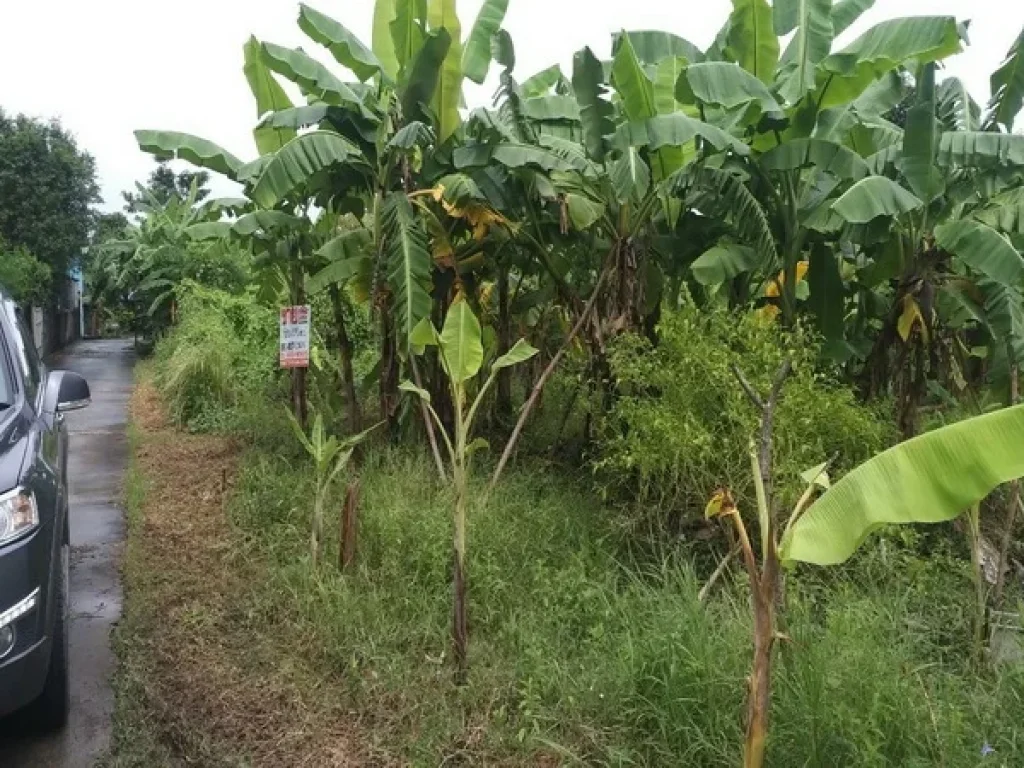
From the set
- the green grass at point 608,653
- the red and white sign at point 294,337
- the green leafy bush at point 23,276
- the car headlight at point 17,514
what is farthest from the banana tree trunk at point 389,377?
the green leafy bush at point 23,276

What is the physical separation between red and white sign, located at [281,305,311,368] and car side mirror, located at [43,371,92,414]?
7.12ft

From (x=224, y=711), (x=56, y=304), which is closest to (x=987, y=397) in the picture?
(x=224, y=711)

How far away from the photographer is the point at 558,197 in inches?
243

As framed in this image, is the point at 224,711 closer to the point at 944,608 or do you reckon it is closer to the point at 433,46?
the point at 944,608

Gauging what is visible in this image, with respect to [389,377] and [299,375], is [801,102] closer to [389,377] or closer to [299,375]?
[389,377]

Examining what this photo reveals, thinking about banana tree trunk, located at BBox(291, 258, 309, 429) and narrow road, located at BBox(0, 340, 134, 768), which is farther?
banana tree trunk, located at BBox(291, 258, 309, 429)

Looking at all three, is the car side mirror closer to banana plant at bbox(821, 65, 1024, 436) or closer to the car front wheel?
the car front wheel

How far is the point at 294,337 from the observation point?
23.7 ft

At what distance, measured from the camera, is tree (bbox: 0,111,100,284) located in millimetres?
24344

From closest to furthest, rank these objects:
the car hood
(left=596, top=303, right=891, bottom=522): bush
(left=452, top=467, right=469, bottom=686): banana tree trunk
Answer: the car hood, (left=452, top=467, right=469, bottom=686): banana tree trunk, (left=596, top=303, right=891, bottom=522): bush

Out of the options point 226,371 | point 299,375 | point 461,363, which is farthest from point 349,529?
point 226,371

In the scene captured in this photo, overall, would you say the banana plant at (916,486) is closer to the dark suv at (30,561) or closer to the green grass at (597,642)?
the green grass at (597,642)

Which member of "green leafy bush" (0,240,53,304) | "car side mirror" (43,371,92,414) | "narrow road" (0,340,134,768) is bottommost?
"narrow road" (0,340,134,768)

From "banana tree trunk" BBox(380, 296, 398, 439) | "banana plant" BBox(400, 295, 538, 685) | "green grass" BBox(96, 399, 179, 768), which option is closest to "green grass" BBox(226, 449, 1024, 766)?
"banana plant" BBox(400, 295, 538, 685)
